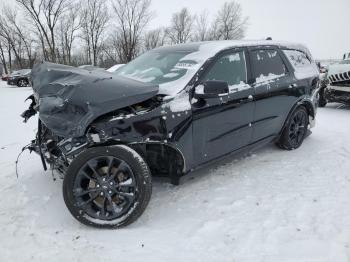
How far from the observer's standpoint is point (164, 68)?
3742 mm

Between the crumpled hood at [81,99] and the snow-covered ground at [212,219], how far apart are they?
942 millimetres

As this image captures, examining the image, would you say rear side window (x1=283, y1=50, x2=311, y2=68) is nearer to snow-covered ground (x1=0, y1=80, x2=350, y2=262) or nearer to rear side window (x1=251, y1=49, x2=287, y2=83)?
rear side window (x1=251, y1=49, x2=287, y2=83)

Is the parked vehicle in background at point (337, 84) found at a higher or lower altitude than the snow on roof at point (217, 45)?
lower

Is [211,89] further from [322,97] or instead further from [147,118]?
[322,97]

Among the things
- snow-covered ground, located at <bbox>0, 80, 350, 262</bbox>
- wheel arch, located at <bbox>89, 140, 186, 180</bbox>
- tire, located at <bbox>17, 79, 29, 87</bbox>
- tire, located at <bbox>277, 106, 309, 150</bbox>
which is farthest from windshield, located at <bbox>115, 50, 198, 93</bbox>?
tire, located at <bbox>17, 79, 29, 87</bbox>

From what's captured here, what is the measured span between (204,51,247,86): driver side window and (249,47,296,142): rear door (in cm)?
19

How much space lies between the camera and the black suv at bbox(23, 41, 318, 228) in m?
2.80

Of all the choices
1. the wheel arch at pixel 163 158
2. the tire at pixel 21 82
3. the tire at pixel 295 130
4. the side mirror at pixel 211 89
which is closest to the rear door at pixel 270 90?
the tire at pixel 295 130

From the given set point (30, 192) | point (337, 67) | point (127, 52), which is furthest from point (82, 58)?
point (30, 192)

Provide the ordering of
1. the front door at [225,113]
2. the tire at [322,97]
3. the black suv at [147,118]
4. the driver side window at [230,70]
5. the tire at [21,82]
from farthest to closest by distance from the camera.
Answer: the tire at [21,82] → the tire at [322,97] → the driver side window at [230,70] → the front door at [225,113] → the black suv at [147,118]

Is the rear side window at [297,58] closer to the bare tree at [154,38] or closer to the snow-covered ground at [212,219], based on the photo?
the snow-covered ground at [212,219]

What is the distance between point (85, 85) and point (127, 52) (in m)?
37.6

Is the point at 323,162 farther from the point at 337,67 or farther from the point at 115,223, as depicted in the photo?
the point at 337,67

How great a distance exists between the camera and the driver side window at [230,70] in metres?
3.56
